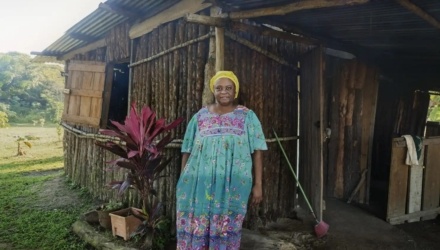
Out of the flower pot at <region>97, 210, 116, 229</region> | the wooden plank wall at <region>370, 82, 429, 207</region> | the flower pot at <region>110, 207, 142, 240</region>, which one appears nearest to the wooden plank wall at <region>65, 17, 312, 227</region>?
the flower pot at <region>110, 207, 142, 240</region>

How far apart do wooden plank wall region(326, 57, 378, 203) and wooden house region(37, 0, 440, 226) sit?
0.02 m

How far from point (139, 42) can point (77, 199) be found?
331cm

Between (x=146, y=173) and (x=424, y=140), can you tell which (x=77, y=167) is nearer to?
(x=146, y=173)

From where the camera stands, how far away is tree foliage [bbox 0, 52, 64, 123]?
2486cm

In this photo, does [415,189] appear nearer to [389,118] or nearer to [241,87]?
[389,118]

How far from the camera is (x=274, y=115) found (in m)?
4.60

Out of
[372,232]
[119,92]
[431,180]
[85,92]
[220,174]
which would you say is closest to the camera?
[220,174]

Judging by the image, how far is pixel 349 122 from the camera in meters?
6.00

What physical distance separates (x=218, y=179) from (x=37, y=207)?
4.55 m

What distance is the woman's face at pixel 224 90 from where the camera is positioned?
9.89 ft

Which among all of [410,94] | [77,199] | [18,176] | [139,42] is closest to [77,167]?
[77,199]

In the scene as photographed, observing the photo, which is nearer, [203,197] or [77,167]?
[203,197]

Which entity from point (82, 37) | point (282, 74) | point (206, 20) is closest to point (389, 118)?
point (282, 74)

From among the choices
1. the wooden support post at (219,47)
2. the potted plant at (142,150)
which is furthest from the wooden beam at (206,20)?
the potted plant at (142,150)
